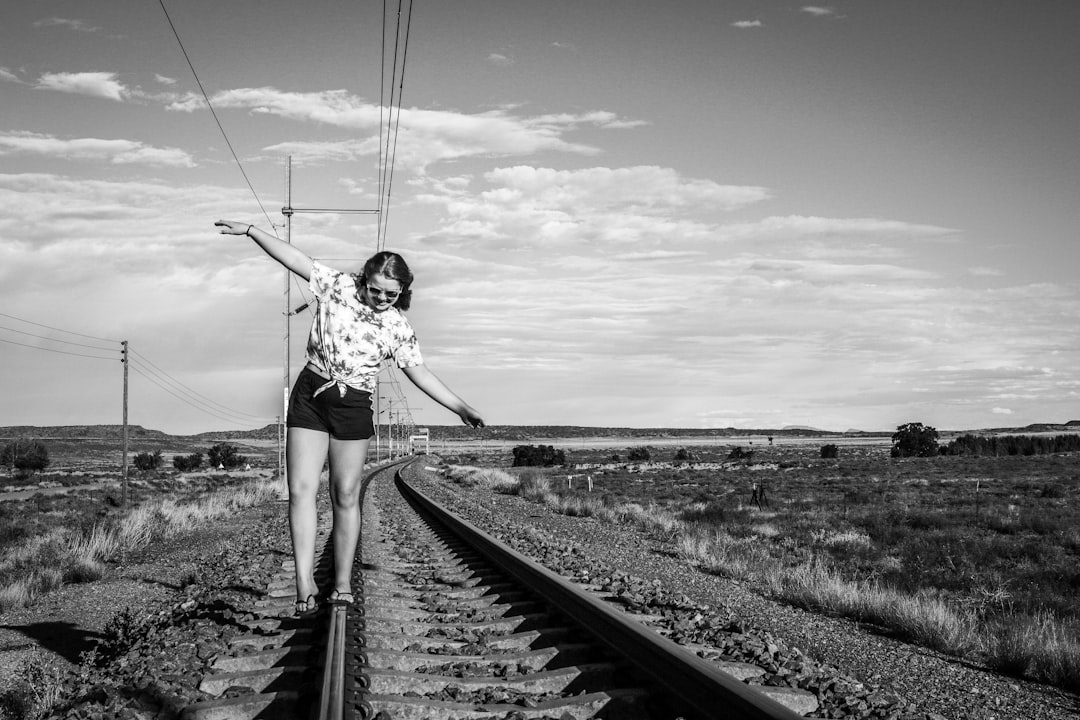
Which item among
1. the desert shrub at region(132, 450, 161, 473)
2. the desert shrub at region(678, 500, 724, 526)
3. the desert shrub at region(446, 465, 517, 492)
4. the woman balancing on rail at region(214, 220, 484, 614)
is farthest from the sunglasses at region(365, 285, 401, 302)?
the desert shrub at region(132, 450, 161, 473)

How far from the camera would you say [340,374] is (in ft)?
15.6

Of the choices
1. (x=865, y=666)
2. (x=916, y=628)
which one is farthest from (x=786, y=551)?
(x=865, y=666)

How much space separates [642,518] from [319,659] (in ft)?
47.1

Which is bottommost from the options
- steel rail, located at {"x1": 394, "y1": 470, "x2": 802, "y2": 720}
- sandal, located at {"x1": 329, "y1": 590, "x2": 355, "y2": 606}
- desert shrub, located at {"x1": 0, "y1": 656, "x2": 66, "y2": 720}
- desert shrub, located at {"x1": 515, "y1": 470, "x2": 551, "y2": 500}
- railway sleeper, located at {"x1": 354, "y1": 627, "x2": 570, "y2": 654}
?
desert shrub, located at {"x1": 515, "y1": 470, "x2": 551, "y2": 500}

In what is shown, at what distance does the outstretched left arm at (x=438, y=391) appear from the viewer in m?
4.91

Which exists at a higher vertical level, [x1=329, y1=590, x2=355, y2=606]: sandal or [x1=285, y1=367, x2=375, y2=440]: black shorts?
[x1=285, y1=367, x2=375, y2=440]: black shorts

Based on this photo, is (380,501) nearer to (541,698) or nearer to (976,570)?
(976,570)

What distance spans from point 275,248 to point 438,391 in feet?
3.72

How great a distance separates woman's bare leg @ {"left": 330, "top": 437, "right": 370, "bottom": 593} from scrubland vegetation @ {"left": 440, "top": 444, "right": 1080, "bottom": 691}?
4504 mm

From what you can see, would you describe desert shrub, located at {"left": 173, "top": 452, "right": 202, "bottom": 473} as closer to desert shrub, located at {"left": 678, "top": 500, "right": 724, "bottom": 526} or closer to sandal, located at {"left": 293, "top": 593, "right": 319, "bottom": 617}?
desert shrub, located at {"left": 678, "top": 500, "right": 724, "bottom": 526}

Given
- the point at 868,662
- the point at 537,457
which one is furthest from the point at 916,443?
the point at 868,662

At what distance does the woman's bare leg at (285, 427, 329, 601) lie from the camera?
4848 mm

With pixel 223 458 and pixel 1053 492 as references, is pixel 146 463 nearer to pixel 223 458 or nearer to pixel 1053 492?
pixel 223 458

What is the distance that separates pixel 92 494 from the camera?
1594 inches
